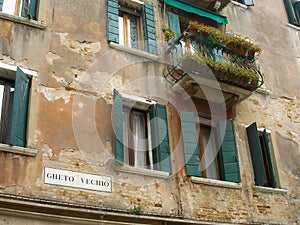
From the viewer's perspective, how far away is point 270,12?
45.0 feet

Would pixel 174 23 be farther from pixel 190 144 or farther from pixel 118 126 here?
pixel 118 126

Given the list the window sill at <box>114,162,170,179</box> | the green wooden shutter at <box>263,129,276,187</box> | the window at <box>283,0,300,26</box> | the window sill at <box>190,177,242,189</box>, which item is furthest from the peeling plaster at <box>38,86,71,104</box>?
the window at <box>283,0,300,26</box>

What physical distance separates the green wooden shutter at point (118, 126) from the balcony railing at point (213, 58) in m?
1.66

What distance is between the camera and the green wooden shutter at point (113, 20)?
9805 millimetres

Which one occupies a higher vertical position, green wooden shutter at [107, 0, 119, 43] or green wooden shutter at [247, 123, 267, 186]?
green wooden shutter at [107, 0, 119, 43]

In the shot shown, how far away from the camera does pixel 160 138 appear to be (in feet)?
29.7

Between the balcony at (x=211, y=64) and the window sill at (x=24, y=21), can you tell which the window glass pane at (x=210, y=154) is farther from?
the window sill at (x=24, y=21)

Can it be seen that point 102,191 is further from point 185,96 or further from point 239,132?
point 239,132

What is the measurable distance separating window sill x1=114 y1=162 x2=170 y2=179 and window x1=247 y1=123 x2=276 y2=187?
94.2 inches

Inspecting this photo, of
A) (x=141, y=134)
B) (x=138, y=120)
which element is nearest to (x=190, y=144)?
(x=141, y=134)

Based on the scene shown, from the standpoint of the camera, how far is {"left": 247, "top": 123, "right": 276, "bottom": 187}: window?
1004 cm

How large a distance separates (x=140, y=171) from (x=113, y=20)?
3516 millimetres

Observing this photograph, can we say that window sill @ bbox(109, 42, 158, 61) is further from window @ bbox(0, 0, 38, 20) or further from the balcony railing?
window @ bbox(0, 0, 38, 20)

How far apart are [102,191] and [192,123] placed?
2.66 metres
